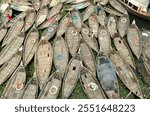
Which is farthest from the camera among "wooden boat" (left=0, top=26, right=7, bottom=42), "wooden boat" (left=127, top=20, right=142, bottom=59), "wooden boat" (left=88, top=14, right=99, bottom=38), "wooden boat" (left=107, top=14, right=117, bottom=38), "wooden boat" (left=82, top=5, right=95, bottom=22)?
"wooden boat" (left=82, top=5, right=95, bottom=22)

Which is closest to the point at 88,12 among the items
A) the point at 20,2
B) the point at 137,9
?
the point at 137,9

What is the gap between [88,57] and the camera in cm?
4009

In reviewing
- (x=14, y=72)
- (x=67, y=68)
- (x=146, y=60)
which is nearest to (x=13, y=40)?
(x=14, y=72)

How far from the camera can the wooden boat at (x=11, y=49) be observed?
40.2 meters

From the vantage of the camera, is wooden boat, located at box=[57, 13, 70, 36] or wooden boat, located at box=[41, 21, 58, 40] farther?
wooden boat, located at box=[57, 13, 70, 36]

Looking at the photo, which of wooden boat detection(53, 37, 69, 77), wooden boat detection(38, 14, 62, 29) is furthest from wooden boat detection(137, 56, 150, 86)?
wooden boat detection(38, 14, 62, 29)

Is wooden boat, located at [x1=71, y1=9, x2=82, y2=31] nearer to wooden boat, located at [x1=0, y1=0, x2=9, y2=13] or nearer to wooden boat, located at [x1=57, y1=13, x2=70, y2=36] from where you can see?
wooden boat, located at [x1=57, y1=13, x2=70, y2=36]

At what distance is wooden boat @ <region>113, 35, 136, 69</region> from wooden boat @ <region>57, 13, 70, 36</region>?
7.96m

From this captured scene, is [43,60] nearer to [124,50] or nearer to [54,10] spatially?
[124,50]

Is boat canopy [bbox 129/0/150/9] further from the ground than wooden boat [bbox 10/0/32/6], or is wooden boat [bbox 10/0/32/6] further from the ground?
wooden boat [bbox 10/0/32/6]

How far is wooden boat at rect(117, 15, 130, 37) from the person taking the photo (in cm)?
4503

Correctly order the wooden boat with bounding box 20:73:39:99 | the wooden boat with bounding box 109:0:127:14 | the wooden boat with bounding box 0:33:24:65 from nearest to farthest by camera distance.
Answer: the wooden boat with bounding box 20:73:39:99 < the wooden boat with bounding box 0:33:24:65 < the wooden boat with bounding box 109:0:127:14

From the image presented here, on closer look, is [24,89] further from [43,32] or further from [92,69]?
[43,32]

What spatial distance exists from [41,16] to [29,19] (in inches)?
82.7
